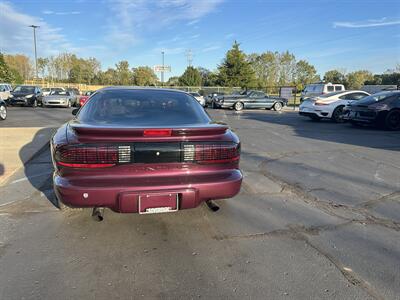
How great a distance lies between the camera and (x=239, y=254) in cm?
327

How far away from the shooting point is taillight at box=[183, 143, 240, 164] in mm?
3389

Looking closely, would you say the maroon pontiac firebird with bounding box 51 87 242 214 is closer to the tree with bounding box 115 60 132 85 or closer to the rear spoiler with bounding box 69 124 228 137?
the rear spoiler with bounding box 69 124 228 137

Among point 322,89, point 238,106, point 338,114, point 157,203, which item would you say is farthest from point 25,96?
point 157,203

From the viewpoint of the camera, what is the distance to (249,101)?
1000 inches

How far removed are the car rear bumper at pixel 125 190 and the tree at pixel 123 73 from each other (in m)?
77.9

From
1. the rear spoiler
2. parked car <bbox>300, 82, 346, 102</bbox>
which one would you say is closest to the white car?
parked car <bbox>300, 82, 346, 102</bbox>

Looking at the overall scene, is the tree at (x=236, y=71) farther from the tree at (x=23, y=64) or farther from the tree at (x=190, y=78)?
the tree at (x=23, y=64)

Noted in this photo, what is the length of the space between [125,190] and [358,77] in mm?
72277

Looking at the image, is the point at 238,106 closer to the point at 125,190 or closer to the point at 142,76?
the point at 125,190

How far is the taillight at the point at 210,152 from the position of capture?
133 inches

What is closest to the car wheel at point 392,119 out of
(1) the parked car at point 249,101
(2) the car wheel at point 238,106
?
(1) the parked car at point 249,101

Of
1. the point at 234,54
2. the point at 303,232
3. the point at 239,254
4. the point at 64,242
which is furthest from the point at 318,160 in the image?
the point at 234,54

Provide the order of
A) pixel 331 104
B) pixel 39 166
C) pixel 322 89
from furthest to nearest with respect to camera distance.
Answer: pixel 322 89
pixel 331 104
pixel 39 166

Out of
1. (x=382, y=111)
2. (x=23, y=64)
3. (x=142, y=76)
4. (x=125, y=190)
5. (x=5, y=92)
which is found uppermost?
(x=23, y=64)
